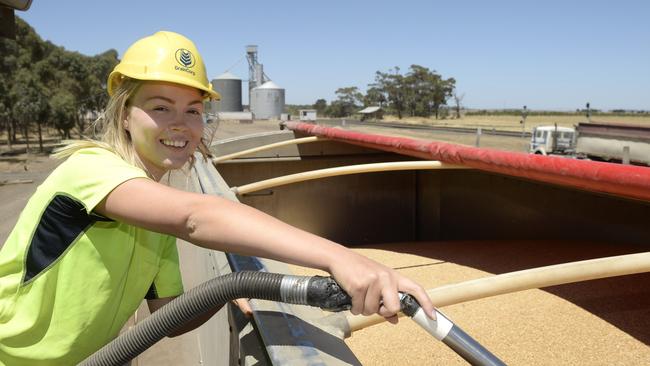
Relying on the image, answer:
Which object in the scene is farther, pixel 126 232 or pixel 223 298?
pixel 126 232

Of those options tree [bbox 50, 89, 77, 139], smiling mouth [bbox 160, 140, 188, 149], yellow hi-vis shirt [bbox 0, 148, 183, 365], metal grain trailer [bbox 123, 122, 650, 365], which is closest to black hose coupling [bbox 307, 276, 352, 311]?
metal grain trailer [bbox 123, 122, 650, 365]

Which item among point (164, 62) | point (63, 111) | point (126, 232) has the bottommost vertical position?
point (126, 232)

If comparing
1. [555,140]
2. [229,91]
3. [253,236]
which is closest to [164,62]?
[253,236]

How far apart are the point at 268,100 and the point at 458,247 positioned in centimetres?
4394

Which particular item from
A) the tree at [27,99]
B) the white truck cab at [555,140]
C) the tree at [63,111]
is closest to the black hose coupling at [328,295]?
the white truck cab at [555,140]

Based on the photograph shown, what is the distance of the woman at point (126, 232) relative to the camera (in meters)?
1.00

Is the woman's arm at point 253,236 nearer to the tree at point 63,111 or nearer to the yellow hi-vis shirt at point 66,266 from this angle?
the yellow hi-vis shirt at point 66,266

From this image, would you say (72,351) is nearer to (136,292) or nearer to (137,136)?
(136,292)

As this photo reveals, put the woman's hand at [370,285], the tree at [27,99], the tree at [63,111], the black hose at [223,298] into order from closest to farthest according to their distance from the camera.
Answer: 1. the woman's hand at [370,285]
2. the black hose at [223,298]
3. the tree at [27,99]
4. the tree at [63,111]

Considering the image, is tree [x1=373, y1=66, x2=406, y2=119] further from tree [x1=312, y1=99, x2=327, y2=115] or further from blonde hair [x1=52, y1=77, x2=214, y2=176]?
blonde hair [x1=52, y1=77, x2=214, y2=176]

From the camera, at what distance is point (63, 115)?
114 ft

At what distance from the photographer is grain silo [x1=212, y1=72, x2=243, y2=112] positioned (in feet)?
166

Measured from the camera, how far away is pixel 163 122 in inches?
60.8

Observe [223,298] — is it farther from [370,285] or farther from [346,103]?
[346,103]
